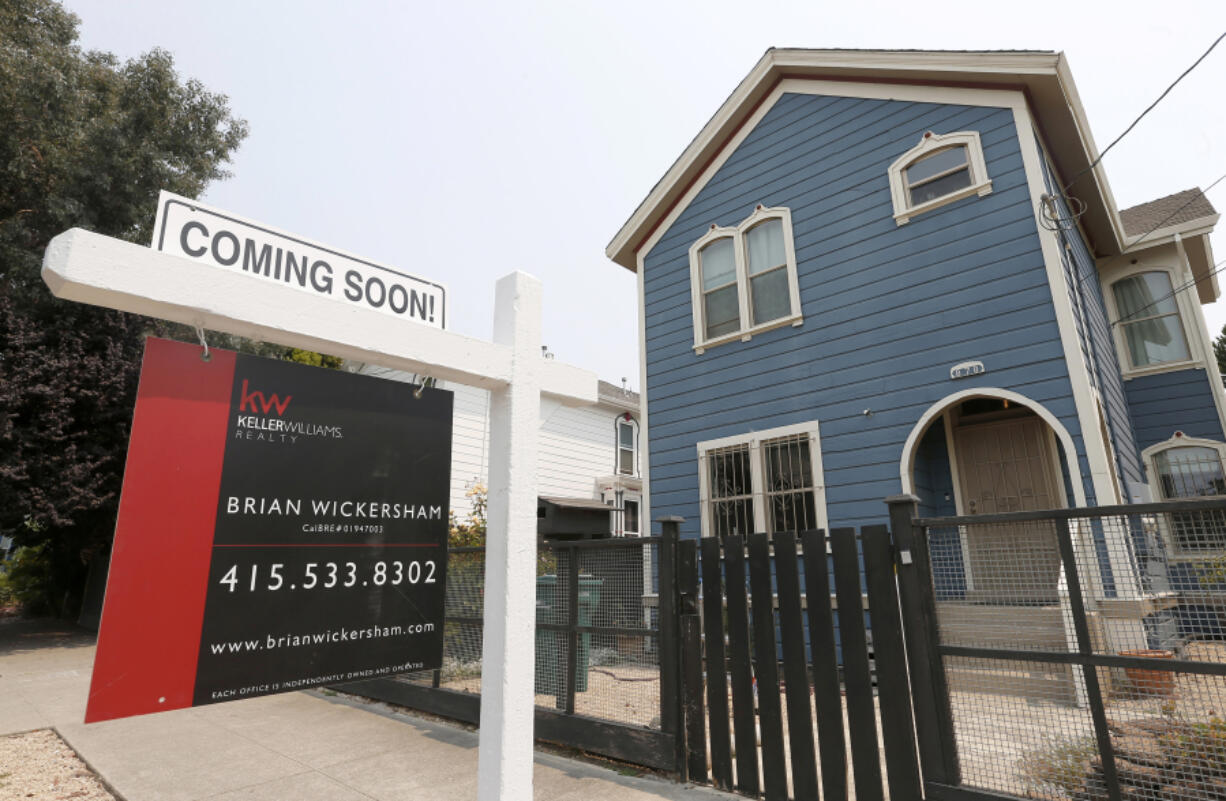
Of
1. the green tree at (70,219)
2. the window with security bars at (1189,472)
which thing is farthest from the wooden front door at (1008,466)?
the green tree at (70,219)

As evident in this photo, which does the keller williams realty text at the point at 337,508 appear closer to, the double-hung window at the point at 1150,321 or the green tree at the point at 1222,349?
the double-hung window at the point at 1150,321

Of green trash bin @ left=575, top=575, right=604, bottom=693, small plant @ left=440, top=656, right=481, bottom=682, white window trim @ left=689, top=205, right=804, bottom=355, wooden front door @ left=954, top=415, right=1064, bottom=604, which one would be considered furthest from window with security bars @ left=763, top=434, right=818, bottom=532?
small plant @ left=440, top=656, right=481, bottom=682

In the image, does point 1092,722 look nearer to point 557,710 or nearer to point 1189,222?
point 557,710

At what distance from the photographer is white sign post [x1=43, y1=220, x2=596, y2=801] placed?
1.62 metres

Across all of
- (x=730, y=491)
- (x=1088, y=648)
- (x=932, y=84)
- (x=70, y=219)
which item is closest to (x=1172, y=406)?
(x=932, y=84)

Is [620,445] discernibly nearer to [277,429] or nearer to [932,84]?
[932,84]

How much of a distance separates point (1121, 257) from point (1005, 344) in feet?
20.1

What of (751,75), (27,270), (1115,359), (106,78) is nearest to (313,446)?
(751,75)

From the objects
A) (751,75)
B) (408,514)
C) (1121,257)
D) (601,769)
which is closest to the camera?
(408,514)

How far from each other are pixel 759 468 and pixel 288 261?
7.16 m

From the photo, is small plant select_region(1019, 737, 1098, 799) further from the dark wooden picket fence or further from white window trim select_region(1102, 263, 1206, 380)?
white window trim select_region(1102, 263, 1206, 380)

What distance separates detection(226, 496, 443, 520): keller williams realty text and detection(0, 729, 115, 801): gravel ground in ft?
13.1

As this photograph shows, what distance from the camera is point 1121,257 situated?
10.6 metres

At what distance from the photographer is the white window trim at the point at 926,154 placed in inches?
285
